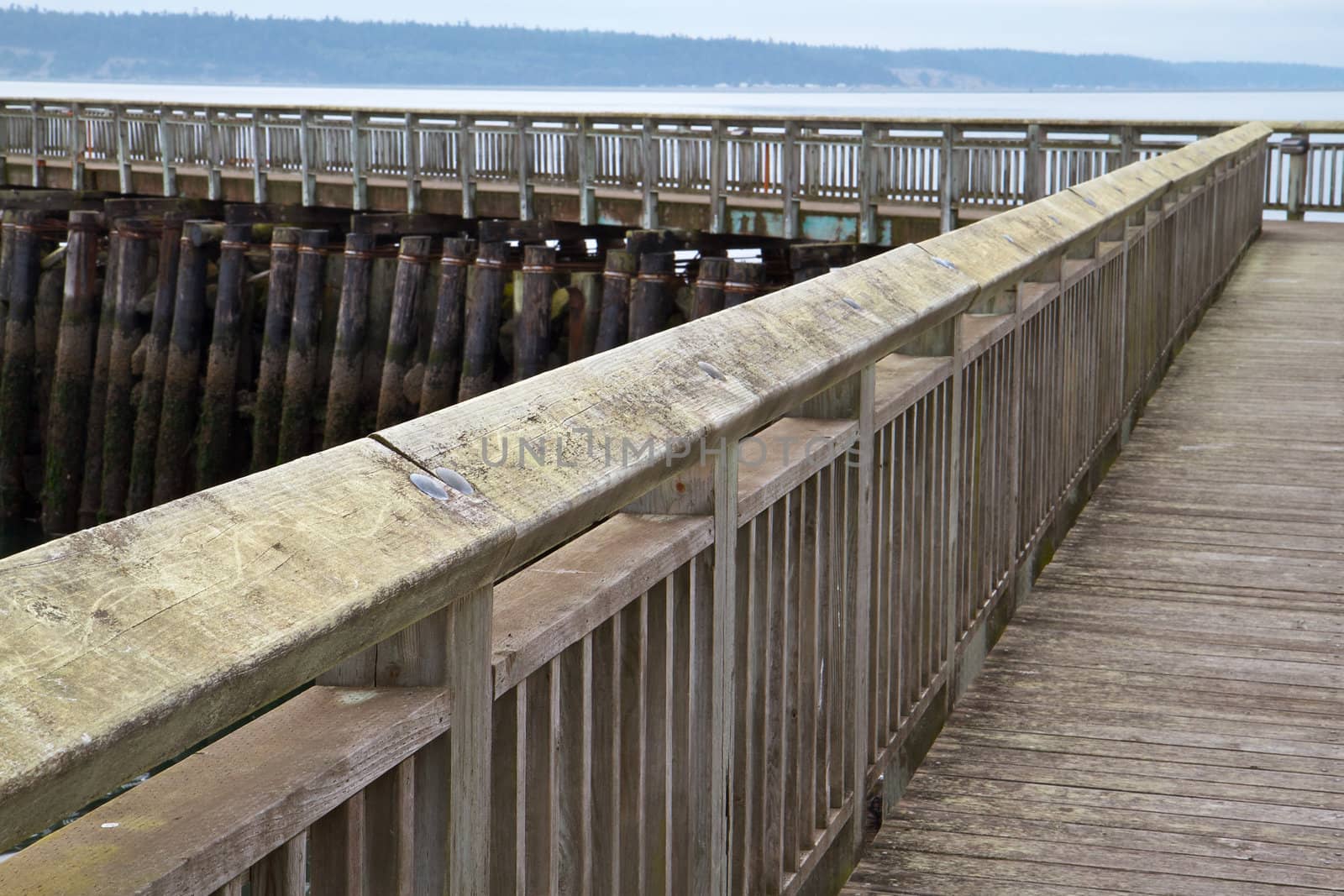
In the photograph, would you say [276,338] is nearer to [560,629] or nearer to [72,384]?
[72,384]

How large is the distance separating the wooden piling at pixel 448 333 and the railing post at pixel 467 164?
11.1 ft

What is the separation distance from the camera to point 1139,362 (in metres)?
7.89

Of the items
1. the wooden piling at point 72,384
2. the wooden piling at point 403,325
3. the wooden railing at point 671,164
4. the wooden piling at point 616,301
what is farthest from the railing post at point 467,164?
the wooden piling at point 616,301

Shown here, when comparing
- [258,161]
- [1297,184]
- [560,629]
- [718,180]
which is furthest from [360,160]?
[560,629]

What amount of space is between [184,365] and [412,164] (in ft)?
14.3

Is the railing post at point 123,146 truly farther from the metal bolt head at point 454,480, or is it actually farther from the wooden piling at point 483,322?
the metal bolt head at point 454,480

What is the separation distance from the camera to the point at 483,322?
1762cm

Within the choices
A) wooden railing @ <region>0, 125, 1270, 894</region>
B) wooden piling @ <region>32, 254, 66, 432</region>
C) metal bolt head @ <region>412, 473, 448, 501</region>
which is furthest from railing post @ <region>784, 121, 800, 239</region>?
metal bolt head @ <region>412, 473, 448, 501</region>

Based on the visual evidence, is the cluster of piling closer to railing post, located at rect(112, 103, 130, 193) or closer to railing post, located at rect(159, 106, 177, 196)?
railing post, located at rect(159, 106, 177, 196)

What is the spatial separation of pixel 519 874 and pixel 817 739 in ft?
4.39

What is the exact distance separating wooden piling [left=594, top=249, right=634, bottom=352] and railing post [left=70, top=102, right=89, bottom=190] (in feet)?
45.5

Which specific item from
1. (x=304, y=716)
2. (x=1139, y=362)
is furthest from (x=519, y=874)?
(x=1139, y=362)

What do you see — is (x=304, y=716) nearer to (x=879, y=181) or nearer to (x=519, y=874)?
(x=519, y=874)

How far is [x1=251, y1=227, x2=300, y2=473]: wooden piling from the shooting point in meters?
19.0
